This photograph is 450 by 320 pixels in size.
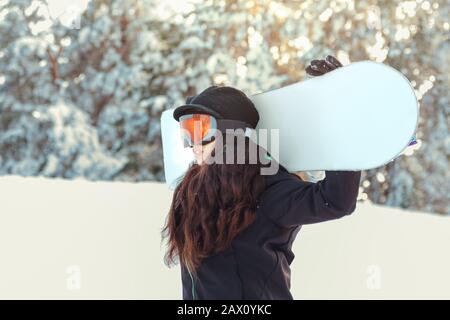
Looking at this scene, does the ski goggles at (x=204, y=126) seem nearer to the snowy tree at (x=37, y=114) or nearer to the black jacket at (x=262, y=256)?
the black jacket at (x=262, y=256)

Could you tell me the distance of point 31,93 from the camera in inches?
234

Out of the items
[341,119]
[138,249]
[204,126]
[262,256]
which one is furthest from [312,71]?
[138,249]

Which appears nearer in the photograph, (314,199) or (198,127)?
(314,199)

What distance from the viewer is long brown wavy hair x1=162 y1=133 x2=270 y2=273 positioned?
1058 millimetres

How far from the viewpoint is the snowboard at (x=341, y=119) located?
0.94 metres

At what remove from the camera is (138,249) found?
9.77 ft

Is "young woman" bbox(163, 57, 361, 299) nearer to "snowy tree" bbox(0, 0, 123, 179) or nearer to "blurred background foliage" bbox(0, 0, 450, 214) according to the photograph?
"blurred background foliage" bbox(0, 0, 450, 214)

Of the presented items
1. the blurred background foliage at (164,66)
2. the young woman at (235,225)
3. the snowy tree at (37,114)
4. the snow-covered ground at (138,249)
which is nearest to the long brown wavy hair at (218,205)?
the young woman at (235,225)

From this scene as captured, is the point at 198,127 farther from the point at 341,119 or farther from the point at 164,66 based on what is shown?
the point at 164,66

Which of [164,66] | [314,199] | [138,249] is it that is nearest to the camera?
[314,199]

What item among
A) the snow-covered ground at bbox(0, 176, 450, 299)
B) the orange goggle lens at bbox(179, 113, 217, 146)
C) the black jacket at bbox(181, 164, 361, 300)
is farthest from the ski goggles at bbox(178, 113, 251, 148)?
the snow-covered ground at bbox(0, 176, 450, 299)

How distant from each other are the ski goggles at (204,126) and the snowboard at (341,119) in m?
0.06

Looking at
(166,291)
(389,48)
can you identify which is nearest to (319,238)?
(166,291)

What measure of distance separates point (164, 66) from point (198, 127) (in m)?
4.81
